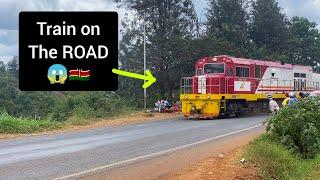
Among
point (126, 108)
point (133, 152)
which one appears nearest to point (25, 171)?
point (133, 152)

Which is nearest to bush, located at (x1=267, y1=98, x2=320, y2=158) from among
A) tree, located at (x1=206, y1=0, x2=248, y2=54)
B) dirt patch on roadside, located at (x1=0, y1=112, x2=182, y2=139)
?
dirt patch on roadside, located at (x1=0, y1=112, x2=182, y2=139)

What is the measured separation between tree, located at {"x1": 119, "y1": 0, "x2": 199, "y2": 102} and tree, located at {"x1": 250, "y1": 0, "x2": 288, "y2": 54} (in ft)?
56.9

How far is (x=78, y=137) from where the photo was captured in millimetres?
18656

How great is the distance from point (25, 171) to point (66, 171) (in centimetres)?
88

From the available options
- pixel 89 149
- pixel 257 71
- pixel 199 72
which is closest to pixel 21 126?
pixel 89 149

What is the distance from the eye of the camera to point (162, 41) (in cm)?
3656

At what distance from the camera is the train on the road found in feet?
92.8

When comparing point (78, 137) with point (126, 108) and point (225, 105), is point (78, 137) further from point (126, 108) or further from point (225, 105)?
point (126, 108)

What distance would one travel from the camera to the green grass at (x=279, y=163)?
11719 mm

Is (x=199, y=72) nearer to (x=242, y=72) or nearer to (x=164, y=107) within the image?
(x=242, y=72)

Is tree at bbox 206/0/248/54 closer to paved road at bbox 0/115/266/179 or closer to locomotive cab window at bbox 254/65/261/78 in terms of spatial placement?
locomotive cab window at bbox 254/65/261/78

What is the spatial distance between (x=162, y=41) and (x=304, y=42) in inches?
1276

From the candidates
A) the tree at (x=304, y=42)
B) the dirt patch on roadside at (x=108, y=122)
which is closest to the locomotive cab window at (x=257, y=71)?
the dirt patch on roadside at (x=108, y=122)

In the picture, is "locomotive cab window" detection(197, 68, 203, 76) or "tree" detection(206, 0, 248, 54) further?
"tree" detection(206, 0, 248, 54)
